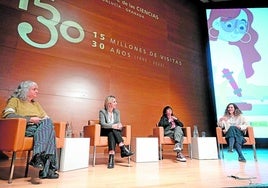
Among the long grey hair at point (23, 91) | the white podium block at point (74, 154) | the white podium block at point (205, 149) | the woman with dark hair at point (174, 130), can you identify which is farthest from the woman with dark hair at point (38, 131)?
the white podium block at point (205, 149)

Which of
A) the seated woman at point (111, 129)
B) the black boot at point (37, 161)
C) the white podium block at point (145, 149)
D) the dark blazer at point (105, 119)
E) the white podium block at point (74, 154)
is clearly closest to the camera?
the black boot at point (37, 161)

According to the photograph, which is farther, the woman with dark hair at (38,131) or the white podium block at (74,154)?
the white podium block at (74,154)

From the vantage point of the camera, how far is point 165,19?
17.2 ft

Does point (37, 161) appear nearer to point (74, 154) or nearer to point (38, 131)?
point (38, 131)

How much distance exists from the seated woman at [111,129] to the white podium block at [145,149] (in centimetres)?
45

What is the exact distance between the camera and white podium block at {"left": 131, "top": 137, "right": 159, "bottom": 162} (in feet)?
10.5

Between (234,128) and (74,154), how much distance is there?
2541 millimetres

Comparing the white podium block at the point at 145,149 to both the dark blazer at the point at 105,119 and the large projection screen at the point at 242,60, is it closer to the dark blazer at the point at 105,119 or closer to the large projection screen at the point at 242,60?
the dark blazer at the point at 105,119

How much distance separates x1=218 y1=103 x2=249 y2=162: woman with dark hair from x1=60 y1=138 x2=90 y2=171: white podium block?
7.37 feet

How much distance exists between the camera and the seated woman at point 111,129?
2741 mm

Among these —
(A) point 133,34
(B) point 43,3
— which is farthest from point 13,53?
(A) point 133,34

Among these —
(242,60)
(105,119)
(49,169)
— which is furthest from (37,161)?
(242,60)

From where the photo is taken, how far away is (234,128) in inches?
133

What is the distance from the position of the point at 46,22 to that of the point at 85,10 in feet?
2.71
